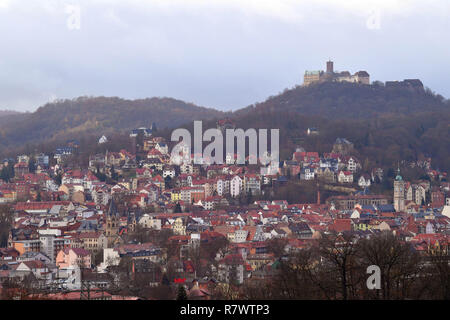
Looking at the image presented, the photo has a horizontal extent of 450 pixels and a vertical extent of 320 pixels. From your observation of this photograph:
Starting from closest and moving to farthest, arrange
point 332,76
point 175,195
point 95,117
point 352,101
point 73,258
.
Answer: point 73,258
point 175,195
point 352,101
point 95,117
point 332,76

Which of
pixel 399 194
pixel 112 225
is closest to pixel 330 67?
pixel 399 194

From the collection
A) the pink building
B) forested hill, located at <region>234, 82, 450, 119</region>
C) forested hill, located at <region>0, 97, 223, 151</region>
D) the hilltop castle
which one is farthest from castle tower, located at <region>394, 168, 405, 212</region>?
the hilltop castle

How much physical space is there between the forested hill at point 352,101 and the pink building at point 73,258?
55.5 metres

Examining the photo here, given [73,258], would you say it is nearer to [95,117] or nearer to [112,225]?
[112,225]

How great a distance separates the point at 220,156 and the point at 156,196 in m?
12.6

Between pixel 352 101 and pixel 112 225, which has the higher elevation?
pixel 352 101

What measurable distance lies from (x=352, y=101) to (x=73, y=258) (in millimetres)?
66207

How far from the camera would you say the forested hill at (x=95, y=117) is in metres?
103

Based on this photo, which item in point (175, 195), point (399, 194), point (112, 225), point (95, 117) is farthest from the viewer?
point (95, 117)

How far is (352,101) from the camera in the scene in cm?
10500

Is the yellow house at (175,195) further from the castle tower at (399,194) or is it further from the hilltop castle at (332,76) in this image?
the hilltop castle at (332,76)

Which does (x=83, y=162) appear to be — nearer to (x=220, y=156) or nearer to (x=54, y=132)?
(x=220, y=156)

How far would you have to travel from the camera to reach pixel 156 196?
63.3m

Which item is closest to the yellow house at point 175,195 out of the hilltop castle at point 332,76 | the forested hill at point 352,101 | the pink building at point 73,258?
the pink building at point 73,258
